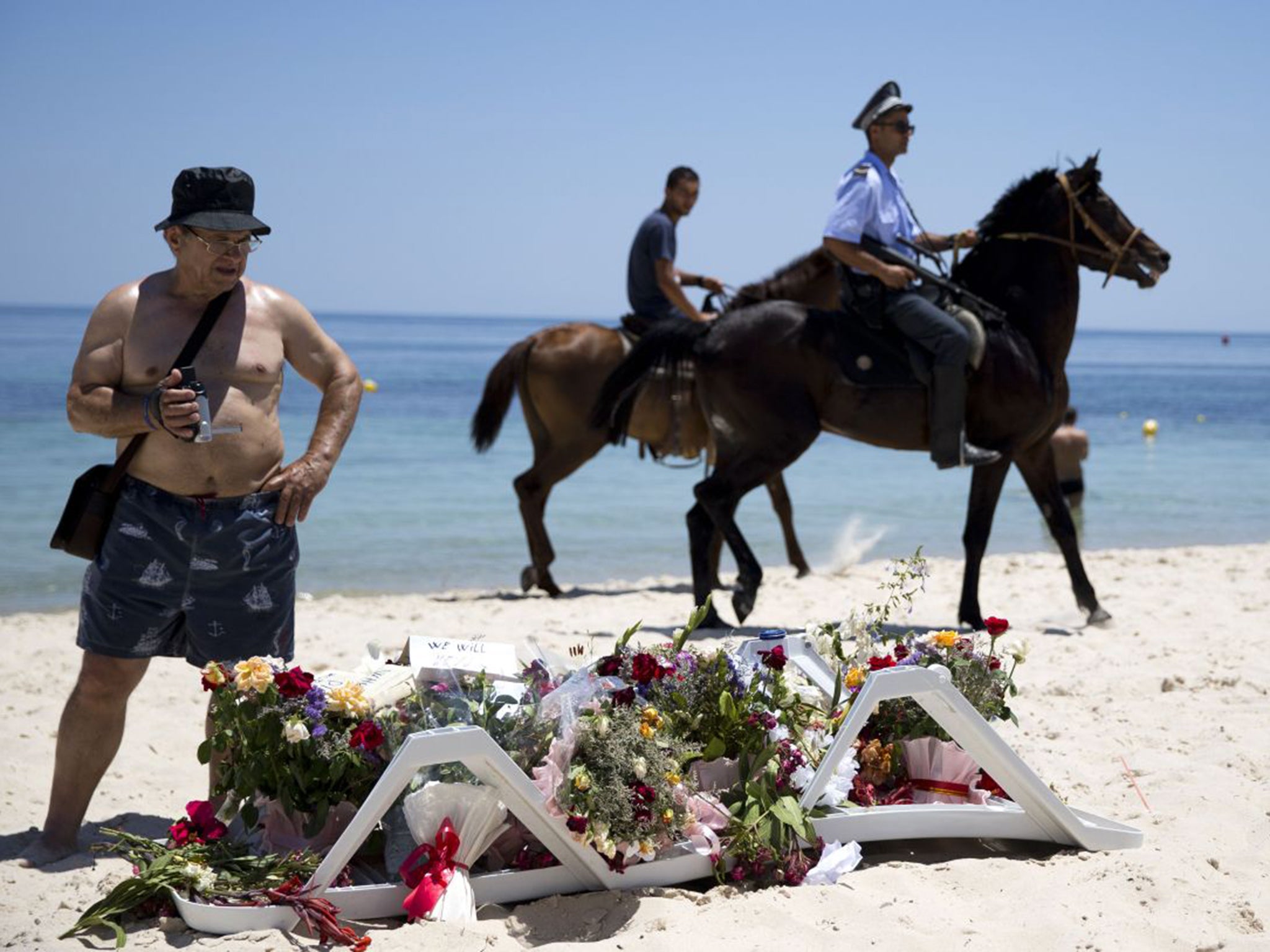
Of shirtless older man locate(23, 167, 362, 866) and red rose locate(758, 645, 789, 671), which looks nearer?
red rose locate(758, 645, 789, 671)

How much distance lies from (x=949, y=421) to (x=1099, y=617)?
1.49 meters

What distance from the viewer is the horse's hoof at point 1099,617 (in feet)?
25.5

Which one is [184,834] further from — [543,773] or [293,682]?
[543,773]

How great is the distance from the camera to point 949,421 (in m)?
7.45

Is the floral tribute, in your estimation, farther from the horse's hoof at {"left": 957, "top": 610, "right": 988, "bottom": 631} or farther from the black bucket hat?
the horse's hoof at {"left": 957, "top": 610, "right": 988, "bottom": 631}

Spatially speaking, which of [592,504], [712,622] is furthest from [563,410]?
[592,504]

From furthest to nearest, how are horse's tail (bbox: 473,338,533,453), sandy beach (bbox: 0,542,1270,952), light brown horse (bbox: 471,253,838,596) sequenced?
horse's tail (bbox: 473,338,533,453)
light brown horse (bbox: 471,253,838,596)
sandy beach (bbox: 0,542,1270,952)

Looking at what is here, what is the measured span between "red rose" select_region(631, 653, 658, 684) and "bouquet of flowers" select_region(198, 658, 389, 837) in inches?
27.8

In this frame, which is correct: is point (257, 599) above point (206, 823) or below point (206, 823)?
above

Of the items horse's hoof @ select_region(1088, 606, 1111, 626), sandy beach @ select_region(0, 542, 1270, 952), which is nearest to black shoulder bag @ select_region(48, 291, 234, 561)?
sandy beach @ select_region(0, 542, 1270, 952)

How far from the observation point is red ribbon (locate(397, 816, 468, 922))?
328 centimetres

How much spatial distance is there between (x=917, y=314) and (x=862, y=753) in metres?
3.94

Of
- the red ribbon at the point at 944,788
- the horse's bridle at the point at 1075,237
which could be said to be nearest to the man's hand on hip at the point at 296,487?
the red ribbon at the point at 944,788

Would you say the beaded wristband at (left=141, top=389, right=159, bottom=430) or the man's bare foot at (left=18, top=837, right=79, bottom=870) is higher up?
the beaded wristband at (left=141, top=389, right=159, bottom=430)
